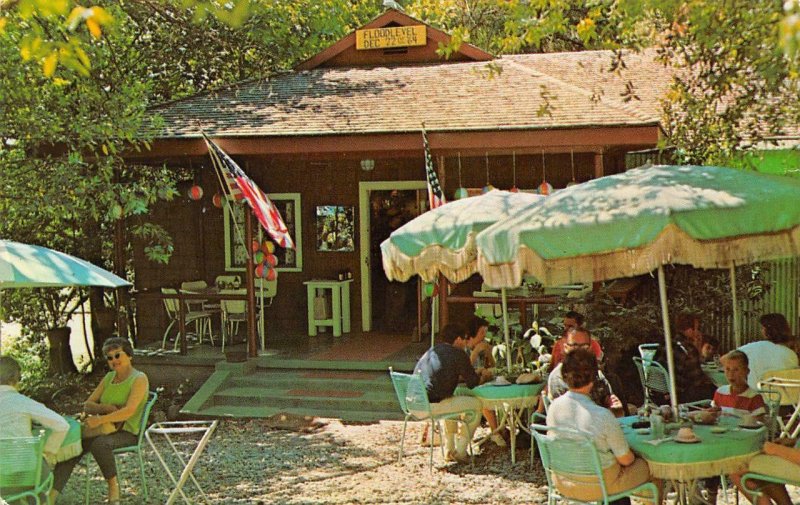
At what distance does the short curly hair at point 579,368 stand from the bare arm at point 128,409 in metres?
3.74

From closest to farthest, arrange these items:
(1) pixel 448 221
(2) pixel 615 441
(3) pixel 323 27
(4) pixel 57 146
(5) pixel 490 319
Result: (2) pixel 615 441 → (1) pixel 448 221 → (5) pixel 490 319 → (4) pixel 57 146 → (3) pixel 323 27

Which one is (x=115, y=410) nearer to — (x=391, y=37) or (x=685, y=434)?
(x=685, y=434)

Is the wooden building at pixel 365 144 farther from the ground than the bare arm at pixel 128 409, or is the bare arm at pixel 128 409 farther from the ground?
the wooden building at pixel 365 144

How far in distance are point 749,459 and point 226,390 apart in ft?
25.6

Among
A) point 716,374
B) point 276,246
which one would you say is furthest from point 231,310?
point 716,374

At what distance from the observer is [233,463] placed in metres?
9.66

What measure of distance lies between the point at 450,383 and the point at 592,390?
1.99 m

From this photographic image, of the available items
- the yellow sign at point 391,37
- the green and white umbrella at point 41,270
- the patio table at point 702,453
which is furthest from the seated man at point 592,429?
the yellow sign at point 391,37

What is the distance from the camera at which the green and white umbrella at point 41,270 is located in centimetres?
745

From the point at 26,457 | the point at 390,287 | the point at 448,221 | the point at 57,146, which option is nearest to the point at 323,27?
the point at 390,287

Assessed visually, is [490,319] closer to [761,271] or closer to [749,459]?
[761,271]

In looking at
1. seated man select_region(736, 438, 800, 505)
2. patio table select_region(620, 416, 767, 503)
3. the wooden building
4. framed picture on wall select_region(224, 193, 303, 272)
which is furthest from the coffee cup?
framed picture on wall select_region(224, 193, 303, 272)

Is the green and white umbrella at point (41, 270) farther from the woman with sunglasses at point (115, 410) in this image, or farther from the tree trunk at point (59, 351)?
the tree trunk at point (59, 351)

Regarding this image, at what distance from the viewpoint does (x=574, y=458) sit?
20.0 feet
